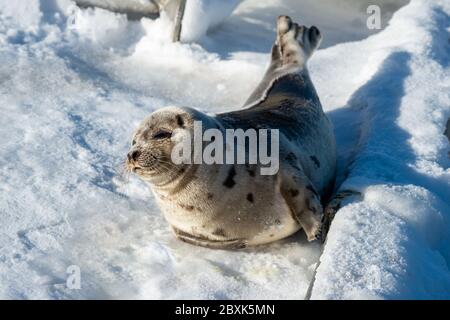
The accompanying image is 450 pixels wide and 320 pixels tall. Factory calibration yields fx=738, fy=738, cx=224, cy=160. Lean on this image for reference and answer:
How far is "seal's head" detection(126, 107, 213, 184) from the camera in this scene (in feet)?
9.30

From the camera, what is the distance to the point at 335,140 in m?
3.95

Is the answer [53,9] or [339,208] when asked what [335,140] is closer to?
[339,208]

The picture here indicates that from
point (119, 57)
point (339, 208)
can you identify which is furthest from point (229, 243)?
point (119, 57)

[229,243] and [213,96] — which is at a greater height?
[229,243]

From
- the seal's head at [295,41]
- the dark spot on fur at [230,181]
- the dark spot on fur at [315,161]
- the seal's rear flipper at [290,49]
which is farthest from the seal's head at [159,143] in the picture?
the seal's head at [295,41]

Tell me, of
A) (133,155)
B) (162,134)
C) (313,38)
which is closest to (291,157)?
(162,134)

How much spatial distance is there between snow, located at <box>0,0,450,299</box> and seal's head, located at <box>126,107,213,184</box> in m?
0.36

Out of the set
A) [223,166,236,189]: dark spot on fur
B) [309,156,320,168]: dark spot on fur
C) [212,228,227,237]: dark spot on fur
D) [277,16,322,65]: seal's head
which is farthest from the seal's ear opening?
[212,228,227,237]: dark spot on fur

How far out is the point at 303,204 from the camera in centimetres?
294

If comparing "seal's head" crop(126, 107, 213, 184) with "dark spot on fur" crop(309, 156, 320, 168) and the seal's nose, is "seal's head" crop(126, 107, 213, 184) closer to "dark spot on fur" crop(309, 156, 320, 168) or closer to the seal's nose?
the seal's nose

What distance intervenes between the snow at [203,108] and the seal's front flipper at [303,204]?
0.10 m

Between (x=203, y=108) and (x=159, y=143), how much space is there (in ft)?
5.63

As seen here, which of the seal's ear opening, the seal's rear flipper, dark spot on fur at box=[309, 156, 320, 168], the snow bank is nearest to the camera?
the snow bank
